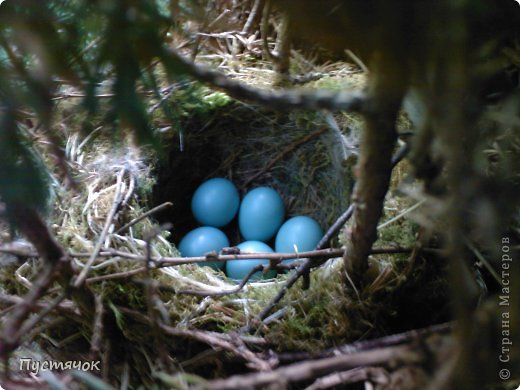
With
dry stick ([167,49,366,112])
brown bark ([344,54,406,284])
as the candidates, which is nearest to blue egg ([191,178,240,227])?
brown bark ([344,54,406,284])

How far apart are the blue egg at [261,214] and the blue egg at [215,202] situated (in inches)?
1.5

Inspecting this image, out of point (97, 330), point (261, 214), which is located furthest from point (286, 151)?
point (97, 330)

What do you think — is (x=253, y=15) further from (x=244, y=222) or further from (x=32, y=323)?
(x=32, y=323)

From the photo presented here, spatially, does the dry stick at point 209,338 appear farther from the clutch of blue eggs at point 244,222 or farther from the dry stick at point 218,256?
the clutch of blue eggs at point 244,222

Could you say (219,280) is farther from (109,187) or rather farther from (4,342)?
(4,342)

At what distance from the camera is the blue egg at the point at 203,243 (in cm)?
127

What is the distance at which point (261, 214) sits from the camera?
4.46 ft

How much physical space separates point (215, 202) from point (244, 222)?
97mm

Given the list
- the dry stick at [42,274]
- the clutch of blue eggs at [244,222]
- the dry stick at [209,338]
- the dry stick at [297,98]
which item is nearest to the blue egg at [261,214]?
the clutch of blue eggs at [244,222]

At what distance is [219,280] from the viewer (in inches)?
39.9

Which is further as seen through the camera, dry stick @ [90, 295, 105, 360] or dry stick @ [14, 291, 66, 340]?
dry stick @ [90, 295, 105, 360]

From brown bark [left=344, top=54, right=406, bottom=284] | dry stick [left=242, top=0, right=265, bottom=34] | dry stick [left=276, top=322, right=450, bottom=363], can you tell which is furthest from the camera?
dry stick [left=242, top=0, right=265, bottom=34]

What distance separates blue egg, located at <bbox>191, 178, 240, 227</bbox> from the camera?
1372 mm

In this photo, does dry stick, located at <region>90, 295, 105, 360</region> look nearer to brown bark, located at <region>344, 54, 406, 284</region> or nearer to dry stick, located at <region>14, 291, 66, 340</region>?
dry stick, located at <region>14, 291, 66, 340</region>
